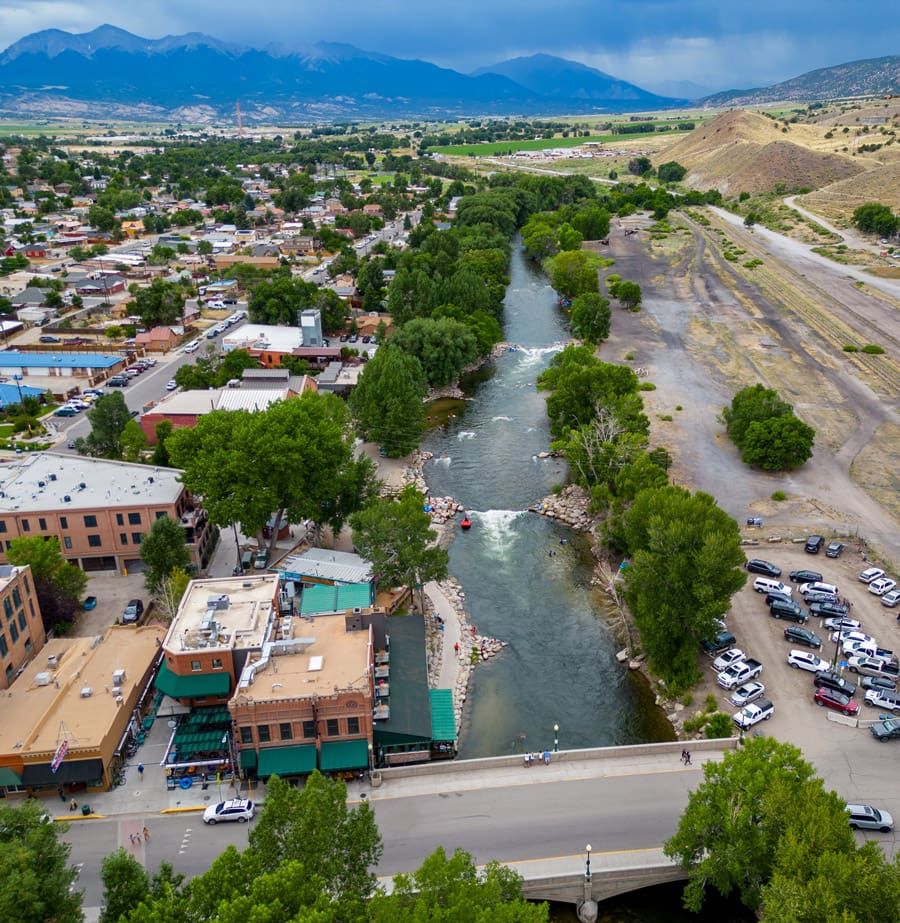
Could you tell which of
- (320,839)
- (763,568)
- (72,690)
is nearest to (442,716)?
(320,839)

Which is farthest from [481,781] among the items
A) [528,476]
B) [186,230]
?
[186,230]

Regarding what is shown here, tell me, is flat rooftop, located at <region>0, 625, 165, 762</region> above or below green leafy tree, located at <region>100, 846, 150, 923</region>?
below

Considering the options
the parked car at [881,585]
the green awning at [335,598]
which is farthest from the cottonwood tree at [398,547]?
the parked car at [881,585]

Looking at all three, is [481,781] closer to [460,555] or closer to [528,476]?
[460,555]

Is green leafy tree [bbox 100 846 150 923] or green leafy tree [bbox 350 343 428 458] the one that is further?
green leafy tree [bbox 350 343 428 458]

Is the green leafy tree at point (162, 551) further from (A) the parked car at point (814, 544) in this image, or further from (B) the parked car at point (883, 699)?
(A) the parked car at point (814, 544)

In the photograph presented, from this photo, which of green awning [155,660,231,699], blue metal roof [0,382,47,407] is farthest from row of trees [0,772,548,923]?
blue metal roof [0,382,47,407]

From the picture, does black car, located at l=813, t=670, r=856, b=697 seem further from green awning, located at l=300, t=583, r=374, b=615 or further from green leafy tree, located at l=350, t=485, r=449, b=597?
green awning, located at l=300, t=583, r=374, b=615
